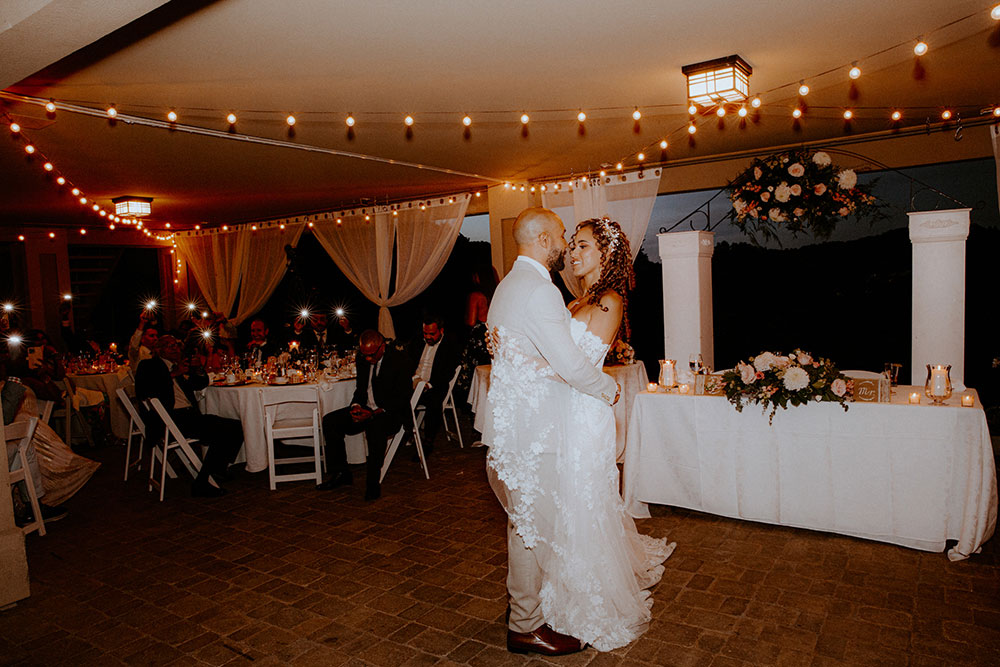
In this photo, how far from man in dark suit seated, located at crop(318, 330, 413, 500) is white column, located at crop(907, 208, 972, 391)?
3.97 meters

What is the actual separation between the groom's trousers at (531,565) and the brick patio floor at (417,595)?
173mm

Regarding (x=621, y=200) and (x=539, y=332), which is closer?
(x=539, y=332)

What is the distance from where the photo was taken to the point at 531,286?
252 centimetres

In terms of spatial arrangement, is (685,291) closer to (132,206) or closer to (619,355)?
(619,355)

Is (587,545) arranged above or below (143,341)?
below

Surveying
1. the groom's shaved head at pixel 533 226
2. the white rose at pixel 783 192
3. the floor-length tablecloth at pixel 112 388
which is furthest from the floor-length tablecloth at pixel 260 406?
the white rose at pixel 783 192

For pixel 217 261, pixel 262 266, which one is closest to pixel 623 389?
pixel 262 266

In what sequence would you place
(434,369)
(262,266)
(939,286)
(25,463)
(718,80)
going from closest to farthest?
1. (718,80)
2. (25,463)
3. (939,286)
4. (434,369)
5. (262,266)

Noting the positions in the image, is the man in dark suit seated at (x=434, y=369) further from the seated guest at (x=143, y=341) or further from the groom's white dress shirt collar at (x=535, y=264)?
the groom's white dress shirt collar at (x=535, y=264)

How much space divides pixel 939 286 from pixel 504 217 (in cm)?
515

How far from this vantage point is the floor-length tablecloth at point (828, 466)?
3377mm

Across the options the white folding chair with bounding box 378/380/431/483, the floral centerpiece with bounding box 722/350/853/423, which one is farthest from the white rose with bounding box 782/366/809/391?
the white folding chair with bounding box 378/380/431/483

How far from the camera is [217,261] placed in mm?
11602

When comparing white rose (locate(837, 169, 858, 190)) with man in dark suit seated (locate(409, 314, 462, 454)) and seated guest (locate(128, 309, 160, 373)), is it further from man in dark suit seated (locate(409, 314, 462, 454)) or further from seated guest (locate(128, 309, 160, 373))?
seated guest (locate(128, 309, 160, 373))
